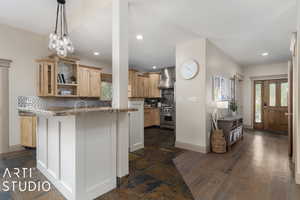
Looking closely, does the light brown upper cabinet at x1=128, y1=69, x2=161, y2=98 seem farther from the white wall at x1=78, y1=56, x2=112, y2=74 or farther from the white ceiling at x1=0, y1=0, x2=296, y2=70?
the white ceiling at x1=0, y1=0, x2=296, y2=70

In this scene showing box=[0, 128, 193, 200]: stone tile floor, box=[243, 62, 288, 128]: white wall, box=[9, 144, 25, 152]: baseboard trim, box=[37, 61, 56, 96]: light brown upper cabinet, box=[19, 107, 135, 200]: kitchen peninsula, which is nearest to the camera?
box=[19, 107, 135, 200]: kitchen peninsula

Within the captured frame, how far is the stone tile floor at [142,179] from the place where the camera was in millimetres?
1815

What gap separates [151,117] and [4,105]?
463 cm

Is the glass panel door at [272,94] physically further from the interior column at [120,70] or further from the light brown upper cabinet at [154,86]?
the interior column at [120,70]

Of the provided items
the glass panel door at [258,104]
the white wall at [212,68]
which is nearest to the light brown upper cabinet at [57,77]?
the white wall at [212,68]

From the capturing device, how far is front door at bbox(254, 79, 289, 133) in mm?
5488

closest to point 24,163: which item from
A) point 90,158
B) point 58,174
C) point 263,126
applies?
point 58,174

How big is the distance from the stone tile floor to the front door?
4627mm

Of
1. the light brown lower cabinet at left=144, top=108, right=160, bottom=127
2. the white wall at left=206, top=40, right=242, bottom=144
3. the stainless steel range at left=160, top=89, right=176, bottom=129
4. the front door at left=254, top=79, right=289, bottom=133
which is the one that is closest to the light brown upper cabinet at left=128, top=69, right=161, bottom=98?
the stainless steel range at left=160, top=89, right=176, bottom=129

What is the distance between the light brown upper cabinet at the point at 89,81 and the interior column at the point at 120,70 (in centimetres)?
296

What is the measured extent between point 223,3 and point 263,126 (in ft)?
18.6

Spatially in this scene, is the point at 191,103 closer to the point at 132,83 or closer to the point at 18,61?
the point at 132,83

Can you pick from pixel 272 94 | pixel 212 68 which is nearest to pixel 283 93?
pixel 272 94

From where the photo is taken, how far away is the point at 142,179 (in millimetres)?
2213
